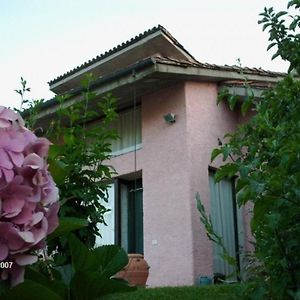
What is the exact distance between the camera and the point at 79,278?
2.66ft

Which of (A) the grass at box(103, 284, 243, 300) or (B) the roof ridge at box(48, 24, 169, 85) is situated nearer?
(A) the grass at box(103, 284, 243, 300)

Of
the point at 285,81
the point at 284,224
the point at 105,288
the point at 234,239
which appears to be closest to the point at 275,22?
the point at 285,81

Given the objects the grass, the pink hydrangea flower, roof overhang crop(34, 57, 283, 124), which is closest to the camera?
the pink hydrangea flower

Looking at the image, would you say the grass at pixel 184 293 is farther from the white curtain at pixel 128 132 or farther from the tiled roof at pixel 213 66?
the white curtain at pixel 128 132

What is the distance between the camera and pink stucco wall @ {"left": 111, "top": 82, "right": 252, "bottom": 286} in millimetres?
9375

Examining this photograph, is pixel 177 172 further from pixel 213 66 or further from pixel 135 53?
pixel 135 53

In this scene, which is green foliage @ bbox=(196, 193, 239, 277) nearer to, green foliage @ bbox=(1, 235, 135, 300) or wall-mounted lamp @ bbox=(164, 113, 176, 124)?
green foliage @ bbox=(1, 235, 135, 300)

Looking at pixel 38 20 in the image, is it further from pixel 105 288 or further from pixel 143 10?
pixel 105 288

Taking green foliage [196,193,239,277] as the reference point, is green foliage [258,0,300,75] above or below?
above

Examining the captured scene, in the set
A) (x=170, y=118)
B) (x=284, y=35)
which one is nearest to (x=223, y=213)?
(x=170, y=118)

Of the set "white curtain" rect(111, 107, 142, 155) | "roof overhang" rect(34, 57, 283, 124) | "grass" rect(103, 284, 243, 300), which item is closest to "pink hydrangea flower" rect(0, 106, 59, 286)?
"grass" rect(103, 284, 243, 300)

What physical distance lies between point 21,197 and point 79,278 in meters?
0.17

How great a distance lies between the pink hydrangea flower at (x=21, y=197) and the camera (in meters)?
0.70

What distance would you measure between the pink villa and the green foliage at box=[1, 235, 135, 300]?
324 inches
